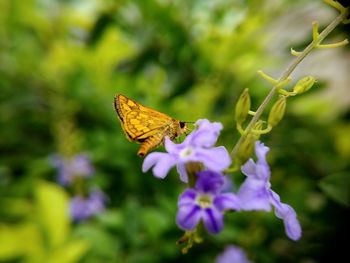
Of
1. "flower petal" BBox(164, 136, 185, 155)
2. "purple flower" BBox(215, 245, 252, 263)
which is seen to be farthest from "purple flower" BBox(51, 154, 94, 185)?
"flower petal" BBox(164, 136, 185, 155)

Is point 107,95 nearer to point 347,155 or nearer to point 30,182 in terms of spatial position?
point 30,182

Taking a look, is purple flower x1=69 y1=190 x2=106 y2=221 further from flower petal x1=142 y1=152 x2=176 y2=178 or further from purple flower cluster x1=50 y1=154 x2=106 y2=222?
flower petal x1=142 y1=152 x2=176 y2=178

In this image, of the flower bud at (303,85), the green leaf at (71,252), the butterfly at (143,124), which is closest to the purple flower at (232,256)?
the green leaf at (71,252)

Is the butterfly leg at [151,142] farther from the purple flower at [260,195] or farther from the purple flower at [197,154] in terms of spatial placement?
the purple flower at [260,195]

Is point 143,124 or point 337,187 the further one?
point 337,187

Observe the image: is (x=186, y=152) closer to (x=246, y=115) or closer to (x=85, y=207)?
(x=246, y=115)

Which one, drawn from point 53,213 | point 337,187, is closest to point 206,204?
point 337,187
